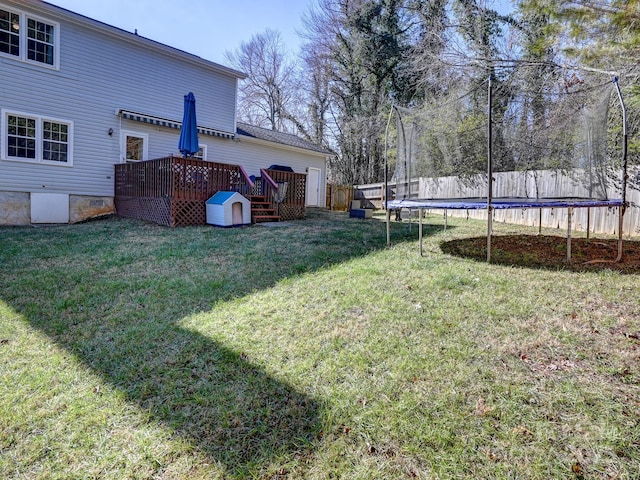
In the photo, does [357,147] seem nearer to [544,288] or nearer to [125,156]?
[125,156]

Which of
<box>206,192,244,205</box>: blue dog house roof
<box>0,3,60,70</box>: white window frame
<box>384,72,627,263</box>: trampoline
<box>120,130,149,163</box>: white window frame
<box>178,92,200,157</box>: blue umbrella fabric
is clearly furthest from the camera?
<box>120,130,149,163</box>: white window frame

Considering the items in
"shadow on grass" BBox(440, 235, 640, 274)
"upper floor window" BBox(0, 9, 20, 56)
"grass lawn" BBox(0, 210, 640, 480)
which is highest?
"upper floor window" BBox(0, 9, 20, 56)

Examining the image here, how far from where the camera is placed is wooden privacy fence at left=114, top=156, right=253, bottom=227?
313 inches

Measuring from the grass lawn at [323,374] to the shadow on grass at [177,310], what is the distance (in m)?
0.02

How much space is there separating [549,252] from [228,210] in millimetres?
6341

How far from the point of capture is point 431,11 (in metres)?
15.4

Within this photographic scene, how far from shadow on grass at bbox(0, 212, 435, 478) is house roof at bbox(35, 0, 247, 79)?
5.72m

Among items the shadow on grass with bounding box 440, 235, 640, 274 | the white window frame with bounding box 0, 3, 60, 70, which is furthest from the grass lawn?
the white window frame with bounding box 0, 3, 60, 70

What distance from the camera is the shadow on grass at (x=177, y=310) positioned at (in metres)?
1.76

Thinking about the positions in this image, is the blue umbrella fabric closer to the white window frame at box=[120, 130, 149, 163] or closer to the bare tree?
the white window frame at box=[120, 130, 149, 163]

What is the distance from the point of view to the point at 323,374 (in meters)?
2.13

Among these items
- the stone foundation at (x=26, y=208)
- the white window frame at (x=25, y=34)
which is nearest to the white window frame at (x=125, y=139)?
Result: the stone foundation at (x=26, y=208)

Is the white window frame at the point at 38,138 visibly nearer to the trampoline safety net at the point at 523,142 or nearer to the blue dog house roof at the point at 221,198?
the blue dog house roof at the point at 221,198

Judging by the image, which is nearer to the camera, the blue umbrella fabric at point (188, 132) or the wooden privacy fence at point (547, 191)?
the wooden privacy fence at point (547, 191)
